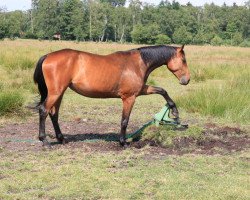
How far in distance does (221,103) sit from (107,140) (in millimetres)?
3475

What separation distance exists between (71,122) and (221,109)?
3385 mm

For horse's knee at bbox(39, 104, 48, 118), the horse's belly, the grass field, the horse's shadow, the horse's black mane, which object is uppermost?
the horse's black mane

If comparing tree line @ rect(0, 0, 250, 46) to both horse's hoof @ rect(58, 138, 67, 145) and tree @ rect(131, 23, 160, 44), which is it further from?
horse's hoof @ rect(58, 138, 67, 145)

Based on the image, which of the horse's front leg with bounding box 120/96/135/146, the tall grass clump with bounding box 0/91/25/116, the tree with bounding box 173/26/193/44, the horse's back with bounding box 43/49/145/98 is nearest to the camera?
the horse's back with bounding box 43/49/145/98

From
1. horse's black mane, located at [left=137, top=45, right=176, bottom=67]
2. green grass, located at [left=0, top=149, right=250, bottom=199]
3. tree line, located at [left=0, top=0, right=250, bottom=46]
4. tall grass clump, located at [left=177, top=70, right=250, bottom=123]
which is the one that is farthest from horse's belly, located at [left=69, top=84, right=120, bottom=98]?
tree line, located at [left=0, top=0, right=250, bottom=46]

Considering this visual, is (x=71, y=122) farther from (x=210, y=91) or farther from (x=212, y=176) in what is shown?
(x=212, y=176)

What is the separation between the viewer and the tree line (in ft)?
261

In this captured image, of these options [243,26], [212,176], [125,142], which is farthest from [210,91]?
[243,26]

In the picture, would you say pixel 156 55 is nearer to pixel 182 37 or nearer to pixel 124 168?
pixel 124 168

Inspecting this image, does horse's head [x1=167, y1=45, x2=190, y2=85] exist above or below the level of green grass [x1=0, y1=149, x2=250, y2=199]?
above

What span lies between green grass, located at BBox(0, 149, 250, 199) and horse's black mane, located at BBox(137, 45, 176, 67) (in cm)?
169

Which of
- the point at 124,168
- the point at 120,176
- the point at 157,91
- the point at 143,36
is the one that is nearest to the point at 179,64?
the point at 157,91

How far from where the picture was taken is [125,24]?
90625mm

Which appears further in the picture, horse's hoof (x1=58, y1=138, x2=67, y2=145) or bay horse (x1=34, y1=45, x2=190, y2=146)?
horse's hoof (x1=58, y1=138, x2=67, y2=145)
